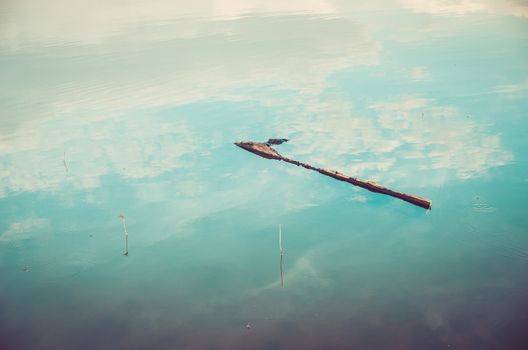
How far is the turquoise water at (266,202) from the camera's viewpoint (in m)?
15.8

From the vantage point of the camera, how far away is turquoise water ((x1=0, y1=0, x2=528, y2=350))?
Result: 15.8m

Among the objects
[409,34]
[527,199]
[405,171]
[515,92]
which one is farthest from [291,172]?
[409,34]

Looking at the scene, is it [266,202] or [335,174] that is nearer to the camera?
[266,202]

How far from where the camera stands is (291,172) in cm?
2566

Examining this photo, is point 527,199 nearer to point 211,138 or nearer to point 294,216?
point 294,216

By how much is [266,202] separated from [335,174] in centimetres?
415

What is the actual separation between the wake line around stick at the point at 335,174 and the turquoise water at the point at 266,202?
0.49 meters

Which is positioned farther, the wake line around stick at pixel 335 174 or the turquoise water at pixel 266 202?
the wake line around stick at pixel 335 174

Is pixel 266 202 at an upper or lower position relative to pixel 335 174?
lower

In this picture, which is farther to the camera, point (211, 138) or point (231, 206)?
point (211, 138)

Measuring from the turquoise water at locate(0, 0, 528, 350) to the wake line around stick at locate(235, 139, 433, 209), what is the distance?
1.60 ft

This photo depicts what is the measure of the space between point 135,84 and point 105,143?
1399 cm

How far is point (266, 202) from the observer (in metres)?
23.3

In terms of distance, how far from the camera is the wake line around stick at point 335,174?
70.0 ft
